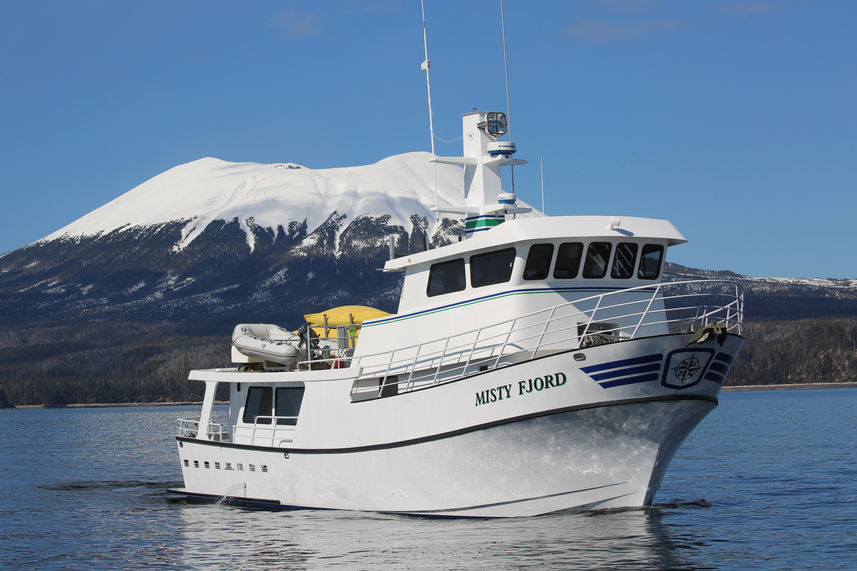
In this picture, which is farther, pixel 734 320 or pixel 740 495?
pixel 740 495

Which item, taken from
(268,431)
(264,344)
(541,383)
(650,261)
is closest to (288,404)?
(268,431)

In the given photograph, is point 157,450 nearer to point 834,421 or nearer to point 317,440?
point 317,440

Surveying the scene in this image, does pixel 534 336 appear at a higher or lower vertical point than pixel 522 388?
higher

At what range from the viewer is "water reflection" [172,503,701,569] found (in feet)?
51.4

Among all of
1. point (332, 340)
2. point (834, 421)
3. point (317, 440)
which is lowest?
point (834, 421)

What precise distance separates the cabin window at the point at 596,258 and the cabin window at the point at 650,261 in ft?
2.79

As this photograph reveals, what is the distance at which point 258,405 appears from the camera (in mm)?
22484

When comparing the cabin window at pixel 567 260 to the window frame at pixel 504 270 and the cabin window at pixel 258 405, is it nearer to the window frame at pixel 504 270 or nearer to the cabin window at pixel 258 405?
the window frame at pixel 504 270

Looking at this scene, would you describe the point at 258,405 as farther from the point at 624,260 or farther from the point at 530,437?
the point at 624,260

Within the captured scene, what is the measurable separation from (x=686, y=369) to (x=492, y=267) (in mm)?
3904

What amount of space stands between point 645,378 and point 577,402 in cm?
115

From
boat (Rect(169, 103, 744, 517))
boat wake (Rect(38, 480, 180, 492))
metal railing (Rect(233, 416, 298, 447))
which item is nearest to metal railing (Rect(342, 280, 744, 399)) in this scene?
boat (Rect(169, 103, 744, 517))

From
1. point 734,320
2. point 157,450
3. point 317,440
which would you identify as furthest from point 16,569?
point 157,450

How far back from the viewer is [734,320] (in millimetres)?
18062
